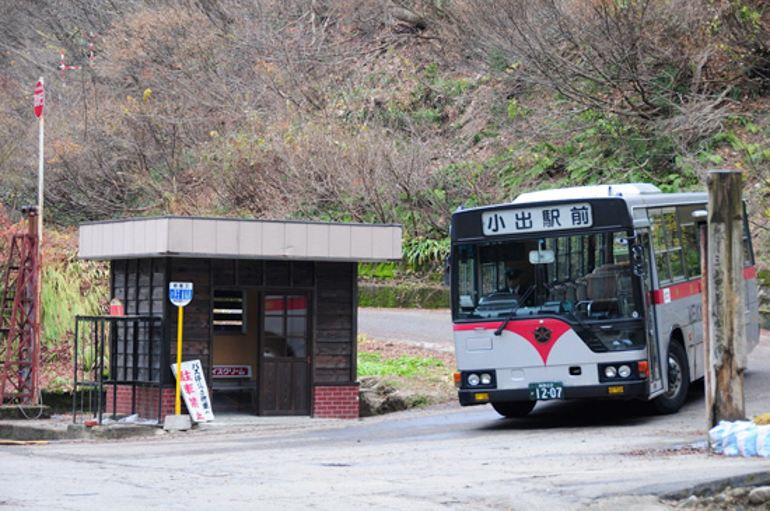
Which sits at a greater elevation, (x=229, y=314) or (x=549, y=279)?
(x=549, y=279)

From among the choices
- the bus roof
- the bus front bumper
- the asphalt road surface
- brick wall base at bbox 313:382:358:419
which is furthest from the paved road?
the bus roof

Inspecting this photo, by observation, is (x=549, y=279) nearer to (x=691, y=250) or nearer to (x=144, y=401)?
(x=691, y=250)

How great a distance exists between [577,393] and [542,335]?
88 cm

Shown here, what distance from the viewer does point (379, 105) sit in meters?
40.8

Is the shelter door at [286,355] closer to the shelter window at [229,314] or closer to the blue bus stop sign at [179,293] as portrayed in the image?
the shelter window at [229,314]

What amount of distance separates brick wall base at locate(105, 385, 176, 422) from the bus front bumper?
Answer: 6155mm

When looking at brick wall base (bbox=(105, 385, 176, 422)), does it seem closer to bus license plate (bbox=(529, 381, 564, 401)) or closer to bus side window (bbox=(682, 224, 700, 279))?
bus license plate (bbox=(529, 381, 564, 401))

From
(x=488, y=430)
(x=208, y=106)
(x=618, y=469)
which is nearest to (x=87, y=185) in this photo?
(x=208, y=106)

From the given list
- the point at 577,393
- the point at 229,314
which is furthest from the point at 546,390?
the point at 229,314

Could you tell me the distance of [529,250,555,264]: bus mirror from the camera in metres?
14.0

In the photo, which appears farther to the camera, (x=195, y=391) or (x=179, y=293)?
(x=195, y=391)

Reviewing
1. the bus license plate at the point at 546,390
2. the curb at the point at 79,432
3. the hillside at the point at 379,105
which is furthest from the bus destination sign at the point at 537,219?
the hillside at the point at 379,105

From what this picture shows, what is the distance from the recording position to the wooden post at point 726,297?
1118cm

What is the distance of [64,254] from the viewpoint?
28984mm
